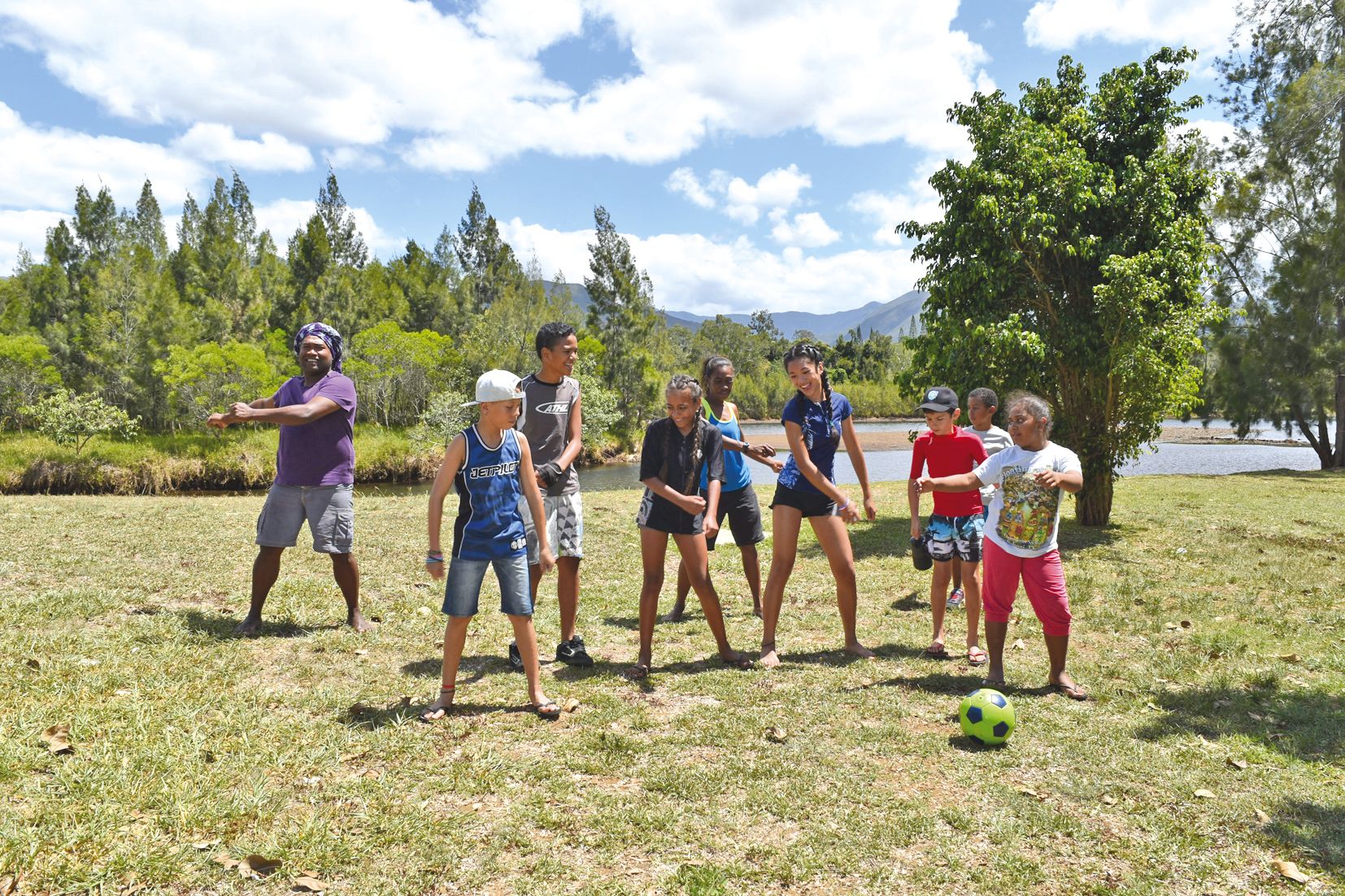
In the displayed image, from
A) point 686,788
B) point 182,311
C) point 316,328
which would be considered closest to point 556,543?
point 686,788

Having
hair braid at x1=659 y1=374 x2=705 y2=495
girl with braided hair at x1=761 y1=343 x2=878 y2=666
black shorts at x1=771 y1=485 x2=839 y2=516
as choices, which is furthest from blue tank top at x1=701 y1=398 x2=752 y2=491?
hair braid at x1=659 y1=374 x2=705 y2=495

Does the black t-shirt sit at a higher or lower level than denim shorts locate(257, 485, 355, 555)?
higher

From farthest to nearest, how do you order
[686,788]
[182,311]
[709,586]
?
[182,311] < [709,586] < [686,788]

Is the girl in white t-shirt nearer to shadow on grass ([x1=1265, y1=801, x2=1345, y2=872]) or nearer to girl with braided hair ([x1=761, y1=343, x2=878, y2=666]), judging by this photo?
girl with braided hair ([x1=761, y1=343, x2=878, y2=666])

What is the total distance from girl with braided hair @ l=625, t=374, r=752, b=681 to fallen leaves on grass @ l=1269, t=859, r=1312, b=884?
11.0 ft

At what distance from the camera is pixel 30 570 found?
7.71 meters

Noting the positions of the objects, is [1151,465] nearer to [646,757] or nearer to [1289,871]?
[1289,871]

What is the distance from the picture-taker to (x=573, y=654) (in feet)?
19.3

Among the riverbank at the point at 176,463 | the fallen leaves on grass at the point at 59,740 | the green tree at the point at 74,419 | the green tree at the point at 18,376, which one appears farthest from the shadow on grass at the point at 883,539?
the green tree at the point at 18,376

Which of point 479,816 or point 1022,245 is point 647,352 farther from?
point 479,816

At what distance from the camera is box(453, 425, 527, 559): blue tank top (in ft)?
15.4

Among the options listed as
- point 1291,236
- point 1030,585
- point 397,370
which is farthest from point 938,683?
point 397,370

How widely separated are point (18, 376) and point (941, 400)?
4758 cm

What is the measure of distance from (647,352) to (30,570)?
51.3 m
